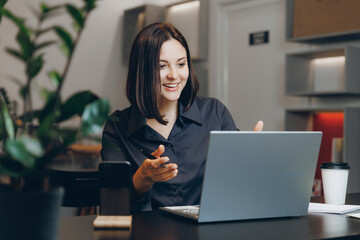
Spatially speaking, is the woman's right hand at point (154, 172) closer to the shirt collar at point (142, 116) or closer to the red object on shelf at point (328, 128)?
the shirt collar at point (142, 116)

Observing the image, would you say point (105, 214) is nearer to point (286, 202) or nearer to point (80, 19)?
point (286, 202)

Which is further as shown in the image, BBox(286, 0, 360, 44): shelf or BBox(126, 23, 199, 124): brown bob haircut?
BBox(286, 0, 360, 44): shelf

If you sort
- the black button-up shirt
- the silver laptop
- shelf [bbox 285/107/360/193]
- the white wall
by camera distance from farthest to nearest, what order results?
the white wall
shelf [bbox 285/107/360/193]
the black button-up shirt
the silver laptop

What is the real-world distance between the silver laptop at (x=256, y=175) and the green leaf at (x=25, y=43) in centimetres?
50

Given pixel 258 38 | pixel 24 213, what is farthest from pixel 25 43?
pixel 258 38

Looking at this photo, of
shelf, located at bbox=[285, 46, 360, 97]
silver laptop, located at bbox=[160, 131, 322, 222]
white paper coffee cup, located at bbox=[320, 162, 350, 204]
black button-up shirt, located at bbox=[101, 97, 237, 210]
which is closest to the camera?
silver laptop, located at bbox=[160, 131, 322, 222]

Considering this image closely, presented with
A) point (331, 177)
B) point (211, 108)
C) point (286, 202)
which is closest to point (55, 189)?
point (286, 202)

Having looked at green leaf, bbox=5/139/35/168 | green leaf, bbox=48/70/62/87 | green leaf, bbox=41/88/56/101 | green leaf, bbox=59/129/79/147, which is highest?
green leaf, bbox=48/70/62/87

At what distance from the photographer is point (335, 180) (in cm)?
161

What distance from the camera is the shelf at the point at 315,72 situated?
3691 mm

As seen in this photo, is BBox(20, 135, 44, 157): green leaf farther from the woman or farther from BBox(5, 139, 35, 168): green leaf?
the woman

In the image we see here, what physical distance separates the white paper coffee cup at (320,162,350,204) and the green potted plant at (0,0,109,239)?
0.99m

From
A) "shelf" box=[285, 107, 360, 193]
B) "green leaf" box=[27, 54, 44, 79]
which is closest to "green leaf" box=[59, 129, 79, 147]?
"green leaf" box=[27, 54, 44, 79]

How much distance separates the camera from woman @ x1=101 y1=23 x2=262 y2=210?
6.09 ft
